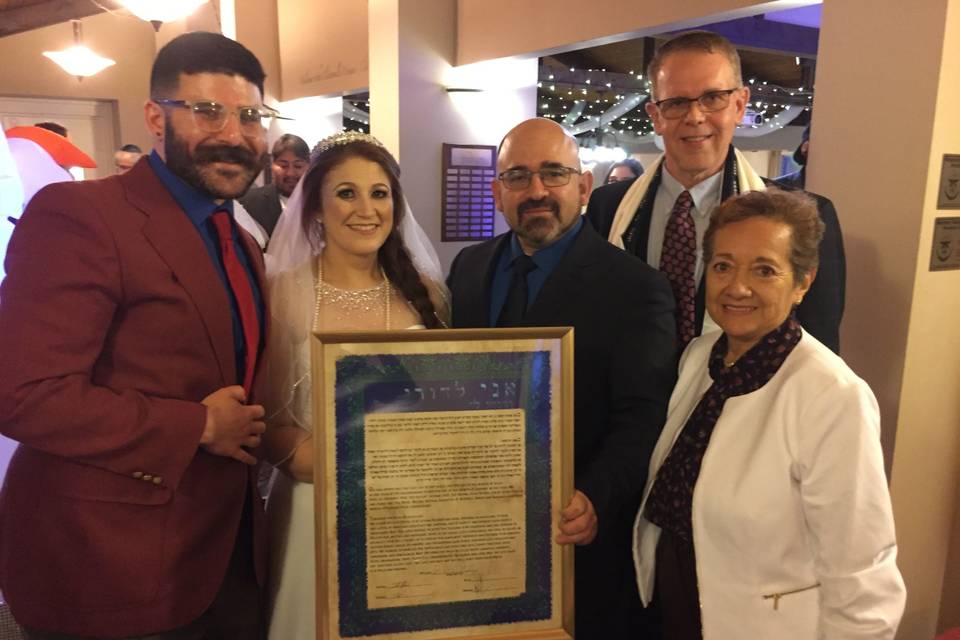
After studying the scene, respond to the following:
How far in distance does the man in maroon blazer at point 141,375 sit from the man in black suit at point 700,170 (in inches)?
44.9

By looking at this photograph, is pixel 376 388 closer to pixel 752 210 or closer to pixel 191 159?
pixel 191 159

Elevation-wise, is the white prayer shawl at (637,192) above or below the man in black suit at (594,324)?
above

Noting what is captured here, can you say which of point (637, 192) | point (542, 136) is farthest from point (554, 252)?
point (637, 192)

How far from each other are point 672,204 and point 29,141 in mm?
3653

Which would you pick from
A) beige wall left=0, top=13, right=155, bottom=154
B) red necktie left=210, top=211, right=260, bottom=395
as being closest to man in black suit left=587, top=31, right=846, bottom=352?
red necktie left=210, top=211, right=260, bottom=395

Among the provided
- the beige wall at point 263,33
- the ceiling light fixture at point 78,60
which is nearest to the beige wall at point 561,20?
the beige wall at point 263,33

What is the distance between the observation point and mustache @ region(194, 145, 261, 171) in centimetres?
160

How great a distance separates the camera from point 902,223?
7.22 feet

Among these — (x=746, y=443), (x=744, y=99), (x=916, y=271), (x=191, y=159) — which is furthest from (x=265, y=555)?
(x=916, y=271)

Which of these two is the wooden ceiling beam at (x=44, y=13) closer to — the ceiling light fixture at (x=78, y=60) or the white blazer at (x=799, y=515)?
the ceiling light fixture at (x=78, y=60)

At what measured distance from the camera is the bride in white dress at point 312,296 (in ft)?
6.24

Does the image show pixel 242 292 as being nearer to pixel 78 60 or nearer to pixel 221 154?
pixel 221 154

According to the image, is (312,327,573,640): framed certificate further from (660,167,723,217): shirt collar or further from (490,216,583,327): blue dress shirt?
(660,167,723,217): shirt collar

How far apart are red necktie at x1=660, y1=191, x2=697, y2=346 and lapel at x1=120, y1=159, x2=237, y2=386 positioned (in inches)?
47.9
